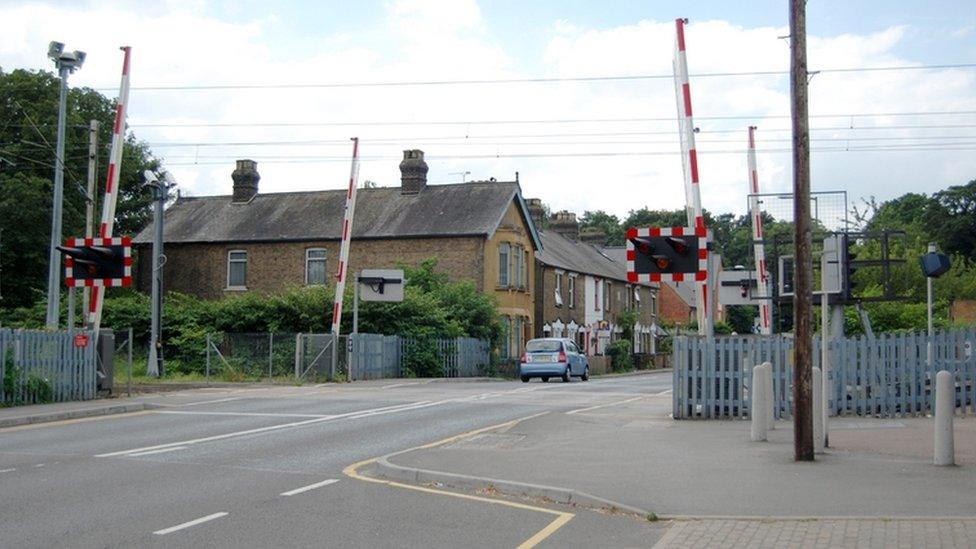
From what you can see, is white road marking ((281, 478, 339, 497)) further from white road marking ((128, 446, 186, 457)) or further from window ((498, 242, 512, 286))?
window ((498, 242, 512, 286))

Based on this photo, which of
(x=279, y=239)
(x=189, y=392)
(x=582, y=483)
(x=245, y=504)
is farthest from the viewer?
(x=279, y=239)

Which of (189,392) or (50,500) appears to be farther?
(189,392)

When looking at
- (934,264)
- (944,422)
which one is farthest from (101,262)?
(944,422)

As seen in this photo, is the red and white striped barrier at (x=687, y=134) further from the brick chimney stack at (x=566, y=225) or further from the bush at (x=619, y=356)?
the brick chimney stack at (x=566, y=225)

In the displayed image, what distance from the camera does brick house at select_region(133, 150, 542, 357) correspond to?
4775 centimetres

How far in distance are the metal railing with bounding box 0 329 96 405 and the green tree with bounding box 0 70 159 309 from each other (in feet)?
94.9

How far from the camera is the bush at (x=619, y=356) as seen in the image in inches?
2375

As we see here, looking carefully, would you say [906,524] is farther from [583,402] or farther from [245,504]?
[583,402]

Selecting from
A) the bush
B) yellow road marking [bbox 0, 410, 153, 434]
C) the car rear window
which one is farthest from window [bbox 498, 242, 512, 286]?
yellow road marking [bbox 0, 410, 153, 434]

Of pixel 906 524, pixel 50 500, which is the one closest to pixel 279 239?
pixel 50 500

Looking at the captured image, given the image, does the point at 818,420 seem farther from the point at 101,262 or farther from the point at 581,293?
the point at 581,293

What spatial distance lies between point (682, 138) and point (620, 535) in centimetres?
1183

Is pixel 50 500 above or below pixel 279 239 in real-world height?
below

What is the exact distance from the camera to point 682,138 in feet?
63.9
